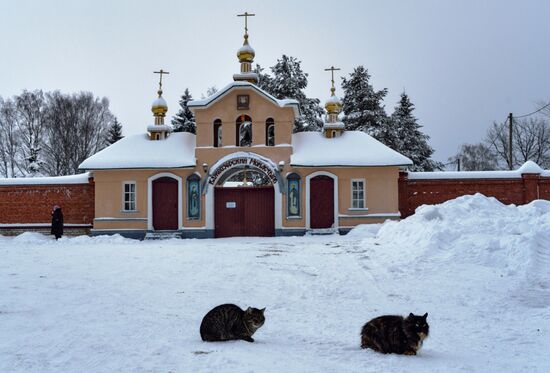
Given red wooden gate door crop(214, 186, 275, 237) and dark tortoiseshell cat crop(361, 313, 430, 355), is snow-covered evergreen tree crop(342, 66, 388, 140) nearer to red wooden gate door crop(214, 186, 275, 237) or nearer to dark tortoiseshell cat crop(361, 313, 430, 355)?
red wooden gate door crop(214, 186, 275, 237)

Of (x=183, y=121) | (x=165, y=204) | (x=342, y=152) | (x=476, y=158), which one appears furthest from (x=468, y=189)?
(x=476, y=158)

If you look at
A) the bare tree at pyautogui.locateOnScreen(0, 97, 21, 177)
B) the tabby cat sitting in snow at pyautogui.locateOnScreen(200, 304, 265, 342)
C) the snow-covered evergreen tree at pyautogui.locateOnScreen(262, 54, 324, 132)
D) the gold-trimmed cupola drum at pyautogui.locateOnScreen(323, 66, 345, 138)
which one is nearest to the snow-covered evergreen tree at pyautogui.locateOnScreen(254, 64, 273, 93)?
the snow-covered evergreen tree at pyautogui.locateOnScreen(262, 54, 324, 132)

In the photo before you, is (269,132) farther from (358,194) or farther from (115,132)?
(115,132)

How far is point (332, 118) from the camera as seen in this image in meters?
27.2

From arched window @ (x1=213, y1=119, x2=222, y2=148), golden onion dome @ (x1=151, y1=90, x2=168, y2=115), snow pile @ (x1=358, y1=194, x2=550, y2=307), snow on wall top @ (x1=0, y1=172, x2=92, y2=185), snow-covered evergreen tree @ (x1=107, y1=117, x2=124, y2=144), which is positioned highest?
snow-covered evergreen tree @ (x1=107, y1=117, x2=124, y2=144)

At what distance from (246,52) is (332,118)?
539 centimetres

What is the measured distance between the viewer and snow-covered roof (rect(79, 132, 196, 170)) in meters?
24.1

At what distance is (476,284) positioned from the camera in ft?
32.7

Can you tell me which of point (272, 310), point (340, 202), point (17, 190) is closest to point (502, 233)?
point (272, 310)

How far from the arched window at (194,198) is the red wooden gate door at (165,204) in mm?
668

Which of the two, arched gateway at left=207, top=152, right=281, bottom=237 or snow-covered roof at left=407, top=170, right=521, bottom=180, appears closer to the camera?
arched gateway at left=207, top=152, right=281, bottom=237

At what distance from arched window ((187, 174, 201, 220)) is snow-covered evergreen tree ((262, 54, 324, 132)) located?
16.5m

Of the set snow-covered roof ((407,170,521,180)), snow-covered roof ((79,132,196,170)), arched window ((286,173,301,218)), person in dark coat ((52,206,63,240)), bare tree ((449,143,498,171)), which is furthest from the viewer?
bare tree ((449,143,498,171))

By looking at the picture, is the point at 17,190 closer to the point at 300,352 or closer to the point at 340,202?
the point at 340,202
